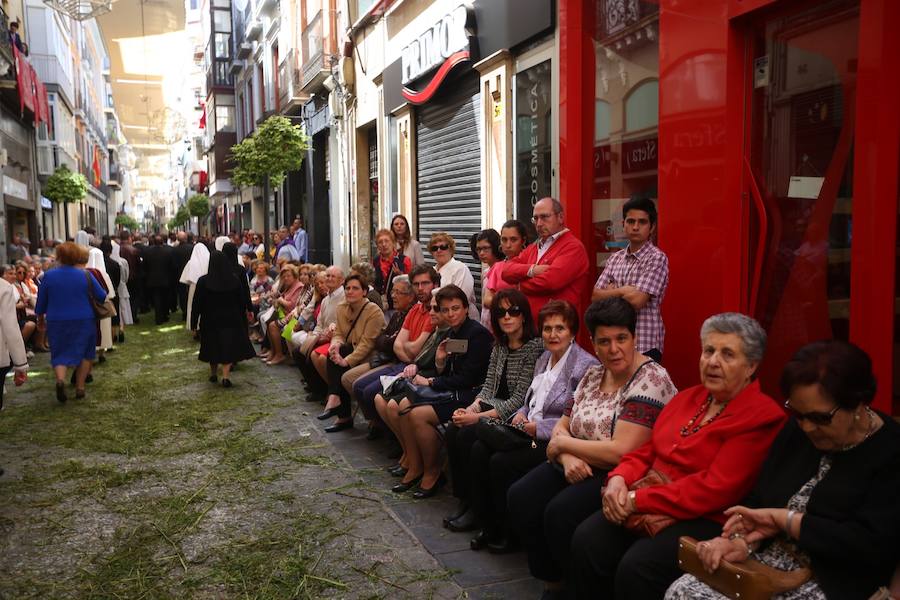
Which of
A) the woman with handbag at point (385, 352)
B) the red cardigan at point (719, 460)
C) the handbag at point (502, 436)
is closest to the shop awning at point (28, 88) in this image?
the woman with handbag at point (385, 352)

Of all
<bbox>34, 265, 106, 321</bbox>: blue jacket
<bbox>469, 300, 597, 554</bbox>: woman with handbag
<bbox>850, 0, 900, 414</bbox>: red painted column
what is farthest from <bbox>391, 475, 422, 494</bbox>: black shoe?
<bbox>34, 265, 106, 321</bbox>: blue jacket

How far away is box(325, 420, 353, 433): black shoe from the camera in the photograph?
795cm

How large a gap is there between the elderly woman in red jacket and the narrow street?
1081 mm

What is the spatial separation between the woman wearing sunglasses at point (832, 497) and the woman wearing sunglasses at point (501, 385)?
7.04 feet

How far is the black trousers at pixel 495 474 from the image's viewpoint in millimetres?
4609

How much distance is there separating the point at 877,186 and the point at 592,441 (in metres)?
1.90

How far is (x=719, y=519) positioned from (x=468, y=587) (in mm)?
1537

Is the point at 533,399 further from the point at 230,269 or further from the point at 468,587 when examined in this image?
the point at 230,269

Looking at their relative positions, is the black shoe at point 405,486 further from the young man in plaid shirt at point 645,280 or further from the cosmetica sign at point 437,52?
the cosmetica sign at point 437,52

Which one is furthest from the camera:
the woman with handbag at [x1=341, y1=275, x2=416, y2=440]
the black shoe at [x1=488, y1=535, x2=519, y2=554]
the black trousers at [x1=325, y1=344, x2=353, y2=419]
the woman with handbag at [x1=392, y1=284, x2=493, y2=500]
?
the black trousers at [x1=325, y1=344, x2=353, y2=419]

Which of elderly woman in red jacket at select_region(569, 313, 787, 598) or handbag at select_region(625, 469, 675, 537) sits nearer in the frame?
elderly woman in red jacket at select_region(569, 313, 787, 598)

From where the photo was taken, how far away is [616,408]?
4070mm

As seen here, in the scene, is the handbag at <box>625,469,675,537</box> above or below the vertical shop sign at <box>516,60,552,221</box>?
below

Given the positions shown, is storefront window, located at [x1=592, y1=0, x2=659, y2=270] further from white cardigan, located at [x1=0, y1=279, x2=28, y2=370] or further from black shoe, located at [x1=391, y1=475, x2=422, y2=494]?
white cardigan, located at [x1=0, y1=279, x2=28, y2=370]
